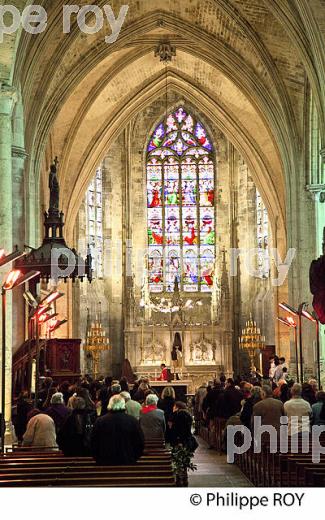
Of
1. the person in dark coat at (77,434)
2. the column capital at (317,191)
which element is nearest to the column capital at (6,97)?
the person in dark coat at (77,434)

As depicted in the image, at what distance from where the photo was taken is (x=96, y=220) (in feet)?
129

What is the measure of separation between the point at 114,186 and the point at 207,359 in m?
8.11

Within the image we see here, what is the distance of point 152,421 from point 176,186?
92.2ft

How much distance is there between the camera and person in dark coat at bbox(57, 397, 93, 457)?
10602 mm

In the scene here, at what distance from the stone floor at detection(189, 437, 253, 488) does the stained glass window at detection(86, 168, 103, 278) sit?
21.1m

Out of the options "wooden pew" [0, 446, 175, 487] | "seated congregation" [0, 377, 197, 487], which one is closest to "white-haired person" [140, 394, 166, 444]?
"seated congregation" [0, 377, 197, 487]

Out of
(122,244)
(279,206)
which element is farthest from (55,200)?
(122,244)

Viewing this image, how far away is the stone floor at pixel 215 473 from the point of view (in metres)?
13.5

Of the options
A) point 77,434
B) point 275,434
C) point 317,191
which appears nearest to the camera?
point 77,434

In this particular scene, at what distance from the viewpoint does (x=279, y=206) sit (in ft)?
116

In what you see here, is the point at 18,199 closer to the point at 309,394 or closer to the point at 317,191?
the point at 317,191

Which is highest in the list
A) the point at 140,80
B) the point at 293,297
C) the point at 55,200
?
the point at 140,80

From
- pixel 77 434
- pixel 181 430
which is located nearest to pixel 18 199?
pixel 181 430

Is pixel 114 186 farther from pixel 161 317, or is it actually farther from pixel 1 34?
pixel 1 34
